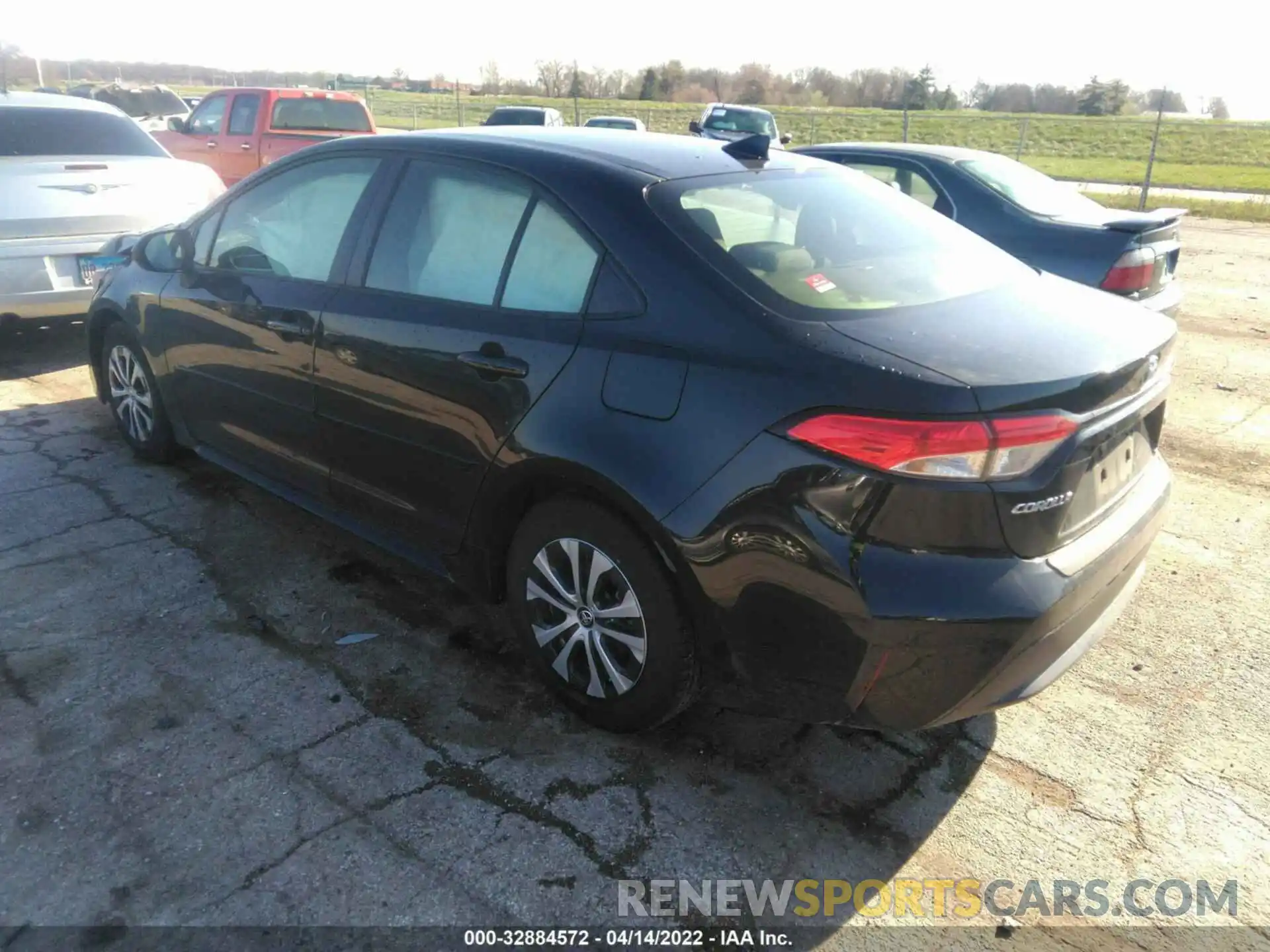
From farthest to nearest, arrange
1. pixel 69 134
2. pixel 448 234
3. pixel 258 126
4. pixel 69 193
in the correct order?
pixel 258 126 → pixel 69 134 → pixel 69 193 → pixel 448 234

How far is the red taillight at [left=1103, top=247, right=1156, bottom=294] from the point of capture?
5.94 meters

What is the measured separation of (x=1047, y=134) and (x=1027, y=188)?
4063cm

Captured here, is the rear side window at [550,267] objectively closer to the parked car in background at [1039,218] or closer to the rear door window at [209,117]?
the parked car in background at [1039,218]

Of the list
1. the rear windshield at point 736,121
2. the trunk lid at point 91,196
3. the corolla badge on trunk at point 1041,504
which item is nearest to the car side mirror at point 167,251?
the trunk lid at point 91,196

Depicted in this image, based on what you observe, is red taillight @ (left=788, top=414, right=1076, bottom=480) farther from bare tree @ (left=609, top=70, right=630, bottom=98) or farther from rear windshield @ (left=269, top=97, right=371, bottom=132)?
bare tree @ (left=609, top=70, right=630, bottom=98)

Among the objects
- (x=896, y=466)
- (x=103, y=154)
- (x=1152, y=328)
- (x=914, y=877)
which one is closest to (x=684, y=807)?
(x=914, y=877)

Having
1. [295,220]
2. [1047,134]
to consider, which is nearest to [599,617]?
[295,220]

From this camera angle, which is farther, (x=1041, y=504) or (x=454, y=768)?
(x=454, y=768)

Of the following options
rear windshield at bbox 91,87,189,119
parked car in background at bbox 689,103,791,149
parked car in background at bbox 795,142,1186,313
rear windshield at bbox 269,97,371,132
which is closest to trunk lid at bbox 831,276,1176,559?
parked car in background at bbox 795,142,1186,313

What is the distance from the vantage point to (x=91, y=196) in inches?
249

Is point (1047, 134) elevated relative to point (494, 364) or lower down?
elevated
